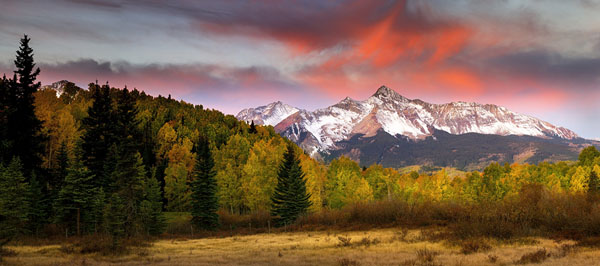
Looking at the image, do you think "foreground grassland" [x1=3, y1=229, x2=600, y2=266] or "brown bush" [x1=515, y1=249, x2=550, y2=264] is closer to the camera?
"brown bush" [x1=515, y1=249, x2=550, y2=264]

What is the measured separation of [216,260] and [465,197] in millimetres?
83974

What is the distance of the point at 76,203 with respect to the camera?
42.2 metres

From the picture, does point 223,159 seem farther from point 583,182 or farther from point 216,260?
point 583,182

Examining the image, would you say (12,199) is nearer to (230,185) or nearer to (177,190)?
(177,190)

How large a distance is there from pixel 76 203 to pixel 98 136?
1991 centimetres

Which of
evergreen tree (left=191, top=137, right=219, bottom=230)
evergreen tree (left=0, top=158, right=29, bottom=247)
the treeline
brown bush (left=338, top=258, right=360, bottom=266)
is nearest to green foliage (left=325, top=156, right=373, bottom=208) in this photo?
the treeline

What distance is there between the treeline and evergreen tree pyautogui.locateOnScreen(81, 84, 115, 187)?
160mm

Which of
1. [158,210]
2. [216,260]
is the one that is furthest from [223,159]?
[216,260]

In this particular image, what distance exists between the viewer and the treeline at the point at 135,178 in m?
40.9

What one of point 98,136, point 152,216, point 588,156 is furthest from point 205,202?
point 588,156

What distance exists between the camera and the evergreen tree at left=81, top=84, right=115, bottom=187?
55.9m

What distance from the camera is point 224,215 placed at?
69438mm

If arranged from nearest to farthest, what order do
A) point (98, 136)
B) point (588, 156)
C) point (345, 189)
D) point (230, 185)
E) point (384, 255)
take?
point (384, 255) < point (98, 136) < point (230, 185) < point (345, 189) < point (588, 156)

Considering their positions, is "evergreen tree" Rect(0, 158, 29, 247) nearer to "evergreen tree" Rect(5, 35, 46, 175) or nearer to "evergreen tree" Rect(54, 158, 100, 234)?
"evergreen tree" Rect(54, 158, 100, 234)
